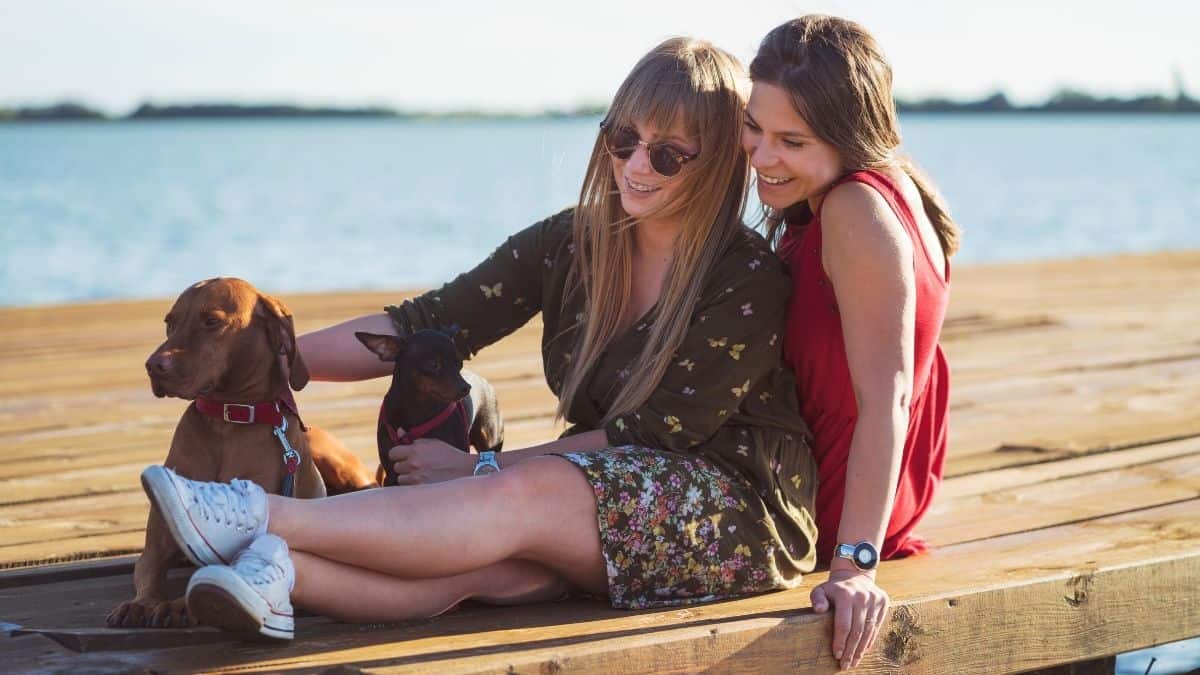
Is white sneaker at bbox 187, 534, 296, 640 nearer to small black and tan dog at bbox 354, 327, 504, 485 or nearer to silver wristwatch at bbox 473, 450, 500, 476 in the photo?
silver wristwatch at bbox 473, 450, 500, 476

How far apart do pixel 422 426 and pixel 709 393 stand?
2.44 feet

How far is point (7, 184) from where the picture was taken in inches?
1521

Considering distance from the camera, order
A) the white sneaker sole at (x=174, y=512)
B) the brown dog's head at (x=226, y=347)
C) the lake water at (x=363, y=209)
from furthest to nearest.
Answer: the lake water at (x=363, y=209) < the brown dog's head at (x=226, y=347) < the white sneaker sole at (x=174, y=512)

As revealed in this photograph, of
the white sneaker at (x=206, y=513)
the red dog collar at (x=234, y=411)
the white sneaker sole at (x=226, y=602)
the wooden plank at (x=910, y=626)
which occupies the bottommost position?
the wooden plank at (x=910, y=626)

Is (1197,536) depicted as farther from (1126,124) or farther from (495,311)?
(1126,124)

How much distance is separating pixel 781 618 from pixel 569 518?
0.47m

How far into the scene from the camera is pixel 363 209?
32.2 m

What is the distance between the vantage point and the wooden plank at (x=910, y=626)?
2629 mm

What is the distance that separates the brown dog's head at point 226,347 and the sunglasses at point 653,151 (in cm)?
84

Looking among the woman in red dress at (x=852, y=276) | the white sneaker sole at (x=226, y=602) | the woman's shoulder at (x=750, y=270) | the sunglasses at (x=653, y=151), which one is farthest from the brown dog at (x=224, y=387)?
the woman in red dress at (x=852, y=276)

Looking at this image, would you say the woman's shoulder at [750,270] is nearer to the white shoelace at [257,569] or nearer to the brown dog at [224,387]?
the brown dog at [224,387]

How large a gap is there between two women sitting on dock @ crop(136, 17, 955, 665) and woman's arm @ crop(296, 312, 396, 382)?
1.45 feet

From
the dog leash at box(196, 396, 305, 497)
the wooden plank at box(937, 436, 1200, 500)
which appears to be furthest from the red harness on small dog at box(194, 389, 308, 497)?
the wooden plank at box(937, 436, 1200, 500)

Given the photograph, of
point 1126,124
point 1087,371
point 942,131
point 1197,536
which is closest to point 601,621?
point 1197,536
